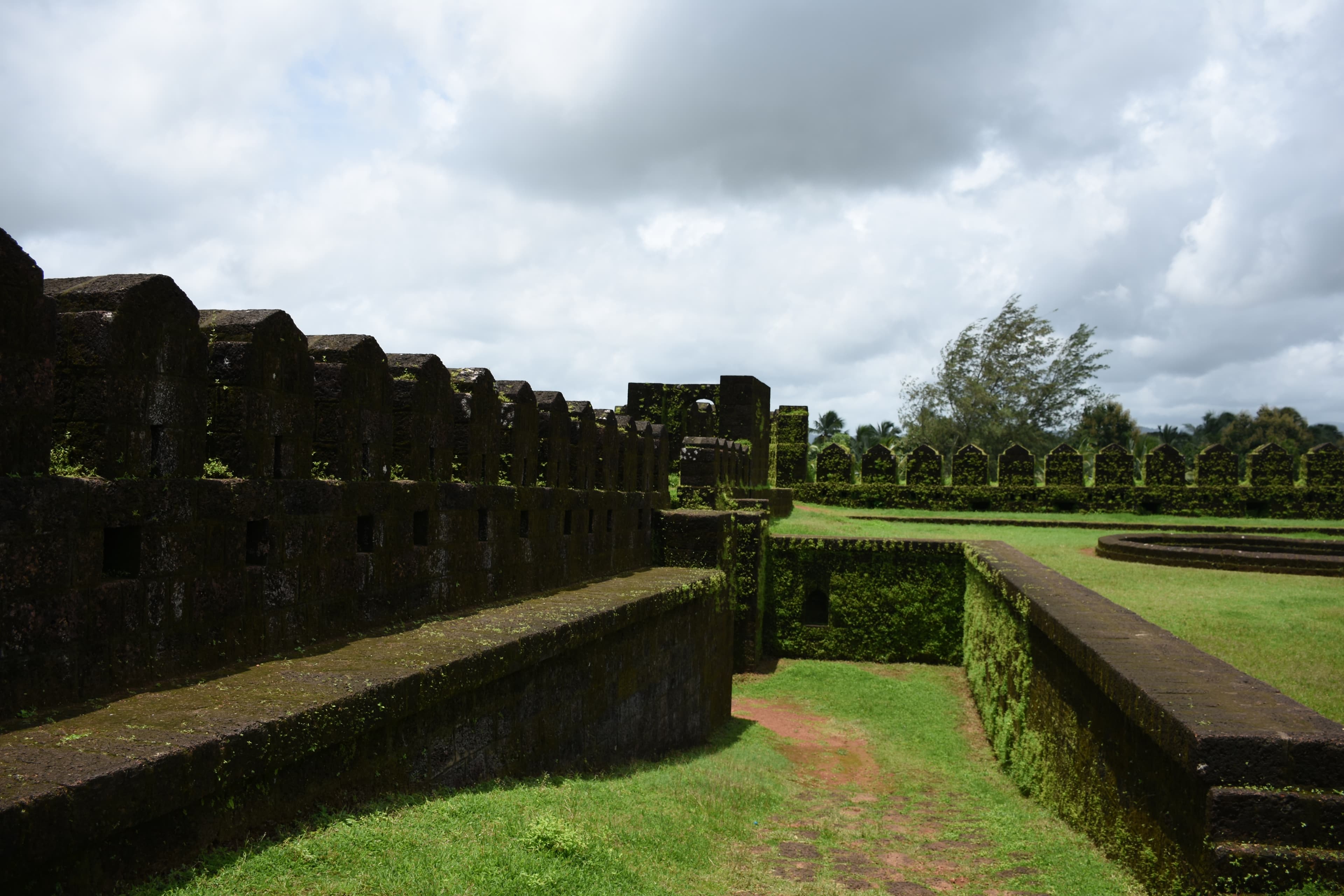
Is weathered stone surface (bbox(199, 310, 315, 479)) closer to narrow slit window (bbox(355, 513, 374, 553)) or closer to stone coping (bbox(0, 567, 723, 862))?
narrow slit window (bbox(355, 513, 374, 553))

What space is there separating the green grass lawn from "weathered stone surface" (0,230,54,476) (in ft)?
22.7

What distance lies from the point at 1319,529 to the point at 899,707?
13632mm

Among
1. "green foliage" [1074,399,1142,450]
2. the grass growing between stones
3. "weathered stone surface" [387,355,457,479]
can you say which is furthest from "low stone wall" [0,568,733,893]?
"green foliage" [1074,399,1142,450]

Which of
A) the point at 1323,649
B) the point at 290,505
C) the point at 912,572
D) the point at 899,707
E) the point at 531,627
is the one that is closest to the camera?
the point at 290,505

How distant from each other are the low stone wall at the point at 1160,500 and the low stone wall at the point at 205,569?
19.6 metres

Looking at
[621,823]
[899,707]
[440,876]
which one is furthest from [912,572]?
[440,876]

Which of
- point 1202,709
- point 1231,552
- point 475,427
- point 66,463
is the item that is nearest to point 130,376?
point 66,463

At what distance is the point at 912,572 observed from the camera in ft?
54.3

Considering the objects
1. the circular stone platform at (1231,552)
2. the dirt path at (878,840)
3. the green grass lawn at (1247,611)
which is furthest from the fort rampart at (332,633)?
the circular stone platform at (1231,552)

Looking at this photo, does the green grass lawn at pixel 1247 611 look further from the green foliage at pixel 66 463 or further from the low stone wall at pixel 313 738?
the green foliage at pixel 66 463

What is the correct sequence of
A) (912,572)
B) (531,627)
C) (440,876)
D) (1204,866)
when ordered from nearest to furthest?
1. (440,876)
2. (1204,866)
3. (531,627)
4. (912,572)

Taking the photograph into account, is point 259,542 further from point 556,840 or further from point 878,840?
point 878,840

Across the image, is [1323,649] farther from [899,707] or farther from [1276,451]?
[1276,451]

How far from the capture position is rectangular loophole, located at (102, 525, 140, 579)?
3.74m
